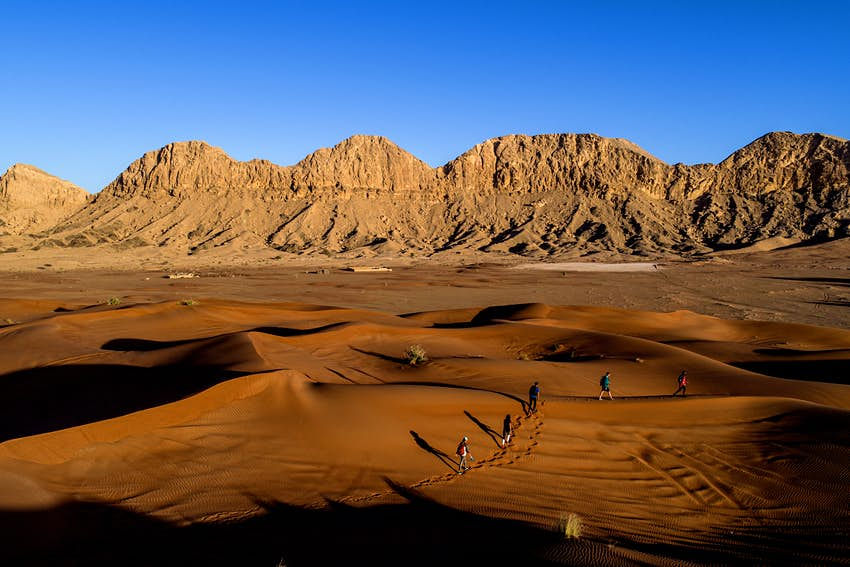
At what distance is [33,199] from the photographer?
109m

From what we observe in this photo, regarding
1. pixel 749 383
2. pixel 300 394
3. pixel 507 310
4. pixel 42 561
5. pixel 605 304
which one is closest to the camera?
pixel 42 561

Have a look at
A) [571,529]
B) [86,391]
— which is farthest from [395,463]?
[86,391]

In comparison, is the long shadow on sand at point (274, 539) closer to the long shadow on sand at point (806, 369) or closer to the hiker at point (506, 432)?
the hiker at point (506, 432)

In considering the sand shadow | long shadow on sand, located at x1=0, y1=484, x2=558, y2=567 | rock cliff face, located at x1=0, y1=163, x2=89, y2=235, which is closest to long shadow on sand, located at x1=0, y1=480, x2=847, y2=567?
long shadow on sand, located at x1=0, y1=484, x2=558, y2=567

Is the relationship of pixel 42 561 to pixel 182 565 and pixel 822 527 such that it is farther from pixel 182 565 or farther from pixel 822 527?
pixel 822 527

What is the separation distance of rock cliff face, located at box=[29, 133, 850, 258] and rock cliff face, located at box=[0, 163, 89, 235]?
4.32 m

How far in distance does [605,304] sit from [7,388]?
3294 cm

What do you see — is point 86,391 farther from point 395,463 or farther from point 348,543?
point 348,543

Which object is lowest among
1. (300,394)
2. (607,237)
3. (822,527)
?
(822,527)

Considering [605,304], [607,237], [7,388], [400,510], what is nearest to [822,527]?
[400,510]

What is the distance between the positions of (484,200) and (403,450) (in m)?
112

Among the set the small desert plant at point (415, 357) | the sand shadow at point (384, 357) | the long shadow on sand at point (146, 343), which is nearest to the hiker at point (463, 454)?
the small desert plant at point (415, 357)

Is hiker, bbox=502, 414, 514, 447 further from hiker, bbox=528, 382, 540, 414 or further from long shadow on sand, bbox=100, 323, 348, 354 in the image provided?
long shadow on sand, bbox=100, 323, 348, 354

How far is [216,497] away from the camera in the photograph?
6.60m
